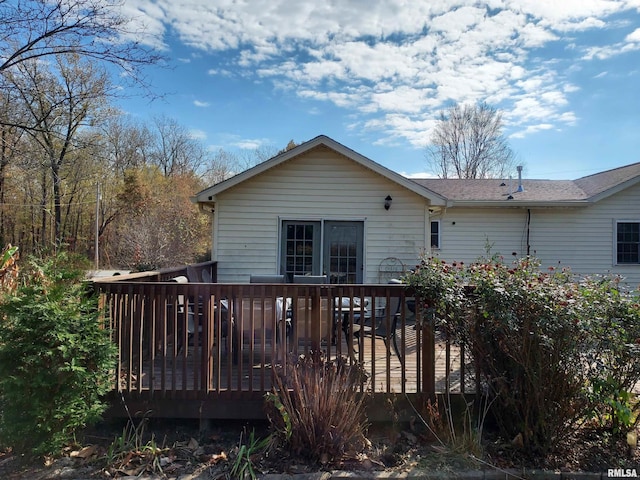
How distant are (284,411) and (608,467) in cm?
228

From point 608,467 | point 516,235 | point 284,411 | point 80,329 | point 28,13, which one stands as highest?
point 28,13

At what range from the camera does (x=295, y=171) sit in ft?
25.4

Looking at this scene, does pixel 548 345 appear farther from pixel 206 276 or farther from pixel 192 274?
pixel 206 276

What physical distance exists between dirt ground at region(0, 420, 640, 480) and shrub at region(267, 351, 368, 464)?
0.29 feet

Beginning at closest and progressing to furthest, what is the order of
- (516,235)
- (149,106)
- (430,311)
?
(430,311), (149,106), (516,235)

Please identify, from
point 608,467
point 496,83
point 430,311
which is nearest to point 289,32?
point 496,83

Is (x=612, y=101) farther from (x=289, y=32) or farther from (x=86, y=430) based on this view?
(x=86, y=430)

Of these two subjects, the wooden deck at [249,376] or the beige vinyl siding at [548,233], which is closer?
the wooden deck at [249,376]

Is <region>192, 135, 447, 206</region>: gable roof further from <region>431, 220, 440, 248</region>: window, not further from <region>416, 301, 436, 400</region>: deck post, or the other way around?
<region>416, 301, 436, 400</region>: deck post

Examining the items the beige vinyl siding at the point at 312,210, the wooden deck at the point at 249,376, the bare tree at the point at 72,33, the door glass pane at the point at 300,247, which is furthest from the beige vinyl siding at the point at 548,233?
the bare tree at the point at 72,33

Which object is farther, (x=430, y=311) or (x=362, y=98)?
(x=362, y=98)

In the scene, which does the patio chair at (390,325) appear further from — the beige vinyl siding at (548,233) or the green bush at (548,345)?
the beige vinyl siding at (548,233)

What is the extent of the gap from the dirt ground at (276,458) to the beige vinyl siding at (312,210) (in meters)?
4.87

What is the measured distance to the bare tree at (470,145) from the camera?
83.1ft
